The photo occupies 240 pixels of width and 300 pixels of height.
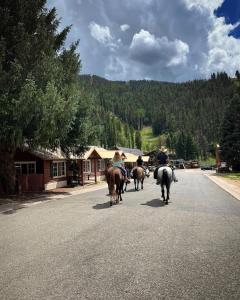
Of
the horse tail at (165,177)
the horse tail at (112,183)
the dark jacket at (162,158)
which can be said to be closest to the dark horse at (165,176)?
the horse tail at (165,177)

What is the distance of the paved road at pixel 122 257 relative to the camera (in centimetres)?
514

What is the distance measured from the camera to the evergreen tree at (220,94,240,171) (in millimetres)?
57312

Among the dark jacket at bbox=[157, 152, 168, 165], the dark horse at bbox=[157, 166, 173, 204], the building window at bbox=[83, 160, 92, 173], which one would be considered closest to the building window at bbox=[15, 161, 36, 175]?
the building window at bbox=[83, 160, 92, 173]

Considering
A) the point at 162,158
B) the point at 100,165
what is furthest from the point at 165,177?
the point at 100,165

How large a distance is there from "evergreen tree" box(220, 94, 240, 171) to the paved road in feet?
157

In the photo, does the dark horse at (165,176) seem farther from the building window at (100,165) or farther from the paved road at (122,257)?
the building window at (100,165)

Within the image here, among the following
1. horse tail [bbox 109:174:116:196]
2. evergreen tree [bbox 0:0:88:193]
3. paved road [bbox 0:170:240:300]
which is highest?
evergreen tree [bbox 0:0:88:193]

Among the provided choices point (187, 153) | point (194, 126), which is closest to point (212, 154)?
point (187, 153)

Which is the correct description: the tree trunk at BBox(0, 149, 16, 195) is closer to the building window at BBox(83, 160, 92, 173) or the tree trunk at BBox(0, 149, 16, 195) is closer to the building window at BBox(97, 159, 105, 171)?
the building window at BBox(83, 160, 92, 173)

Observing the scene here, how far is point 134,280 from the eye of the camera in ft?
18.0

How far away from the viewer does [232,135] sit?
57594 mm

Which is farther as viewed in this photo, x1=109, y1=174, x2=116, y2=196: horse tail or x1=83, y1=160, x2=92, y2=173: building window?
x1=83, y1=160, x2=92, y2=173: building window

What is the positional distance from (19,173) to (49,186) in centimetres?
270

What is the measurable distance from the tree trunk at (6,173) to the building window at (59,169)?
7.84 meters
